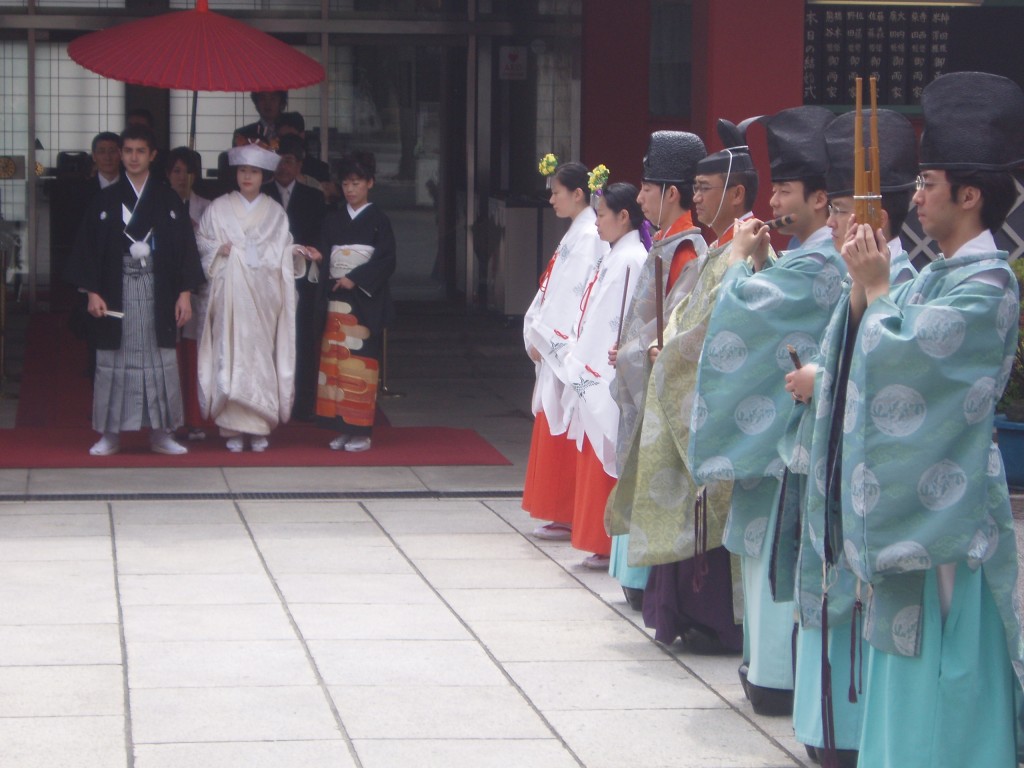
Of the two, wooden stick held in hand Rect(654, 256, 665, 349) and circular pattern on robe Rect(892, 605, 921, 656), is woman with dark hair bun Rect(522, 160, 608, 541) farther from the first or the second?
circular pattern on robe Rect(892, 605, 921, 656)

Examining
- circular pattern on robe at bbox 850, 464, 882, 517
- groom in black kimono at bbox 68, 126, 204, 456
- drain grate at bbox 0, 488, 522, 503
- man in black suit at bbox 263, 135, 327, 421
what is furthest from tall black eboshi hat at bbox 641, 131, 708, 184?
man in black suit at bbox 263, 135, 327, 421

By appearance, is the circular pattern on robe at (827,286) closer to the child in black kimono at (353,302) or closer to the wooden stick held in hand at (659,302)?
the wooden stick held in hand at (659,302)

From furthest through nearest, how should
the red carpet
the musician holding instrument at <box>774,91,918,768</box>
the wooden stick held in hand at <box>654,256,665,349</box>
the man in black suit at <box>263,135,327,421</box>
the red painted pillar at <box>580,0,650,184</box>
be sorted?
the red painted pillar at <box>580,0,650,184</box> < the man in black suit at <box>263,135,327,421</box> < the red carpet < the wooden stick held in hand at <box>654,256,665,349</box> < the musician holding instrument at <box>774,91,918,768</box>

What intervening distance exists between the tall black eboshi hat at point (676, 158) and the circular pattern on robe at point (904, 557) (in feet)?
7.73

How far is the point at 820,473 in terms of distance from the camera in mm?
3420

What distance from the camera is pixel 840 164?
385 centimetres

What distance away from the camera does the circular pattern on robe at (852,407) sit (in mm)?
3184

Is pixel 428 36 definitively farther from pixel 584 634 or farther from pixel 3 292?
pixel 584 634

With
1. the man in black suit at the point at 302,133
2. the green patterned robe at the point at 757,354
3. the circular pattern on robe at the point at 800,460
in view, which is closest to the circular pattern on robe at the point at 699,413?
the green patterned robe at the point at 757,354

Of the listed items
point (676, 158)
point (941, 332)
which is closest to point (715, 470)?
point (941, 332)

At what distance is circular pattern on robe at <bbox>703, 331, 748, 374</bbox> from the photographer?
13.2 ft

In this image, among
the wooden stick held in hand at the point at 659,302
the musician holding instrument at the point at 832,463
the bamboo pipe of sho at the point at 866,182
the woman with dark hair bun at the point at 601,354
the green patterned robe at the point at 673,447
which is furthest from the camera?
the woman with dark hair bun at the point at 601,354

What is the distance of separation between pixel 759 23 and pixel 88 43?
3.86 metres

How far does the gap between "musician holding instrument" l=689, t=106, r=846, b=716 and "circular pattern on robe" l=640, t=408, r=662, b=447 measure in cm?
57
